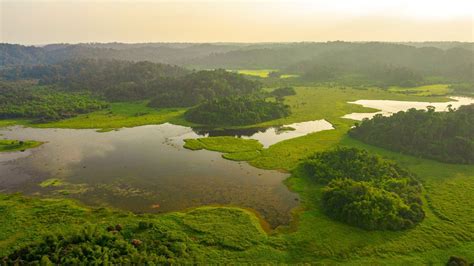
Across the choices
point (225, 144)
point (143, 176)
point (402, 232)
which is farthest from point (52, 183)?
point (402, 232)

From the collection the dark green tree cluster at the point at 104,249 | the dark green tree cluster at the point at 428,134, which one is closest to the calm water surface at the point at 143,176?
the dark green tree cluster at the point at 104,249

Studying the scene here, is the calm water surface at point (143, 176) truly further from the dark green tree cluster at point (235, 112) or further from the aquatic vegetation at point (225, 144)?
the dark green tree cluster at point (235, 112)

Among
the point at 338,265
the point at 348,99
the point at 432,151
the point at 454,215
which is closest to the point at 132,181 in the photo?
the point at 338,265

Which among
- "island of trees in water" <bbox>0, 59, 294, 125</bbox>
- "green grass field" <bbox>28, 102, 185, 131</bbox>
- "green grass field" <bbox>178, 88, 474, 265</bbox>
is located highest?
"island of trees in water" <bbox>0, 59, 294, 125</bbox>

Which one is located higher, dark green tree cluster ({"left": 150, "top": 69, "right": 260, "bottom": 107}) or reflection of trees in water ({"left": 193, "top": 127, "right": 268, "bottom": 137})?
dark green tree cluster ({"left": 150, "top": 69, "right": 260, "bottom": 107})

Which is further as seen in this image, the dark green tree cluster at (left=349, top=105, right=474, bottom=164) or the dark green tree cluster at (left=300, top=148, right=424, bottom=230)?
the dark green tree cluster at (left=349, top=105, right=474, bottom=164)

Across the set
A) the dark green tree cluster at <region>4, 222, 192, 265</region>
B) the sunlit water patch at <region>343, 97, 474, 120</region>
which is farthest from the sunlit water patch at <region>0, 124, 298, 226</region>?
the sunlit water patch at <region>343, 97, 474, 120</region>

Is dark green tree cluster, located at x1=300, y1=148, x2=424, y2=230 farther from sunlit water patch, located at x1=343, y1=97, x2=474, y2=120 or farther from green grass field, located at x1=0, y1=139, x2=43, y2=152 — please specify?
green grass field, located at x1=0, y1=139, x2=43, y2=152
